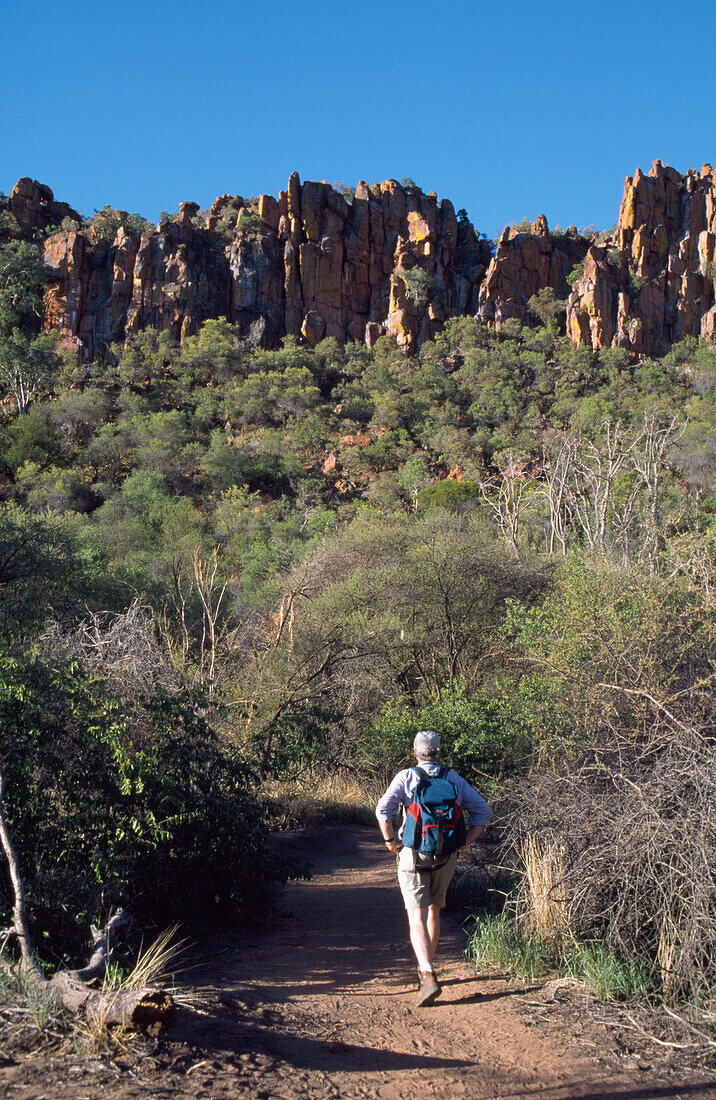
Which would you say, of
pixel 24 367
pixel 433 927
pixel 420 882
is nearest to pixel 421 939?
pixel 433 927

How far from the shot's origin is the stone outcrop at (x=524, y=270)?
178 ft

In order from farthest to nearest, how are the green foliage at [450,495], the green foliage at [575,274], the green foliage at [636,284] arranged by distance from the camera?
the green foliage at [575,274]
the green foliage at [636,284]
the green foliage at [450,495]

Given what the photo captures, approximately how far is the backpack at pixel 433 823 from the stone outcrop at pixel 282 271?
4879 centimetres

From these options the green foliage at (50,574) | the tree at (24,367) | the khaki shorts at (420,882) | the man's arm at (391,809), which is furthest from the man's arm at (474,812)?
the tree at (24,367)

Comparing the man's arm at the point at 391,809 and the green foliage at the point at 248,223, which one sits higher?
the green foliage at the point at 248,223

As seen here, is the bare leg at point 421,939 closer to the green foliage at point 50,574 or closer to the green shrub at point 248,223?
the green foliage at point 50,574

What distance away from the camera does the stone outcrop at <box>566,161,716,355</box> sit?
51.6m

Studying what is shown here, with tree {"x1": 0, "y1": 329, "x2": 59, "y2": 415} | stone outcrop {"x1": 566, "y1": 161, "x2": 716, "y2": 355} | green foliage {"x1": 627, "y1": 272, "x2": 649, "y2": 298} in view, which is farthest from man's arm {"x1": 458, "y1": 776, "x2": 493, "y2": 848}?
green foliage {"x1": 627, "y1": 272, "x2": 649, "y2": 298}

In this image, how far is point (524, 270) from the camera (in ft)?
186

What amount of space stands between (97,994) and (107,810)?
1.42m

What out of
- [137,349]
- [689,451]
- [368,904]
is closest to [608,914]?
[368,904]

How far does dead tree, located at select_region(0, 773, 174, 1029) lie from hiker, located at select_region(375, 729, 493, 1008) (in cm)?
140

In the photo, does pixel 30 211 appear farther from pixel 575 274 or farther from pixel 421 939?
pixel 421 939

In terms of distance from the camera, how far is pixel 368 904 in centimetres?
606
